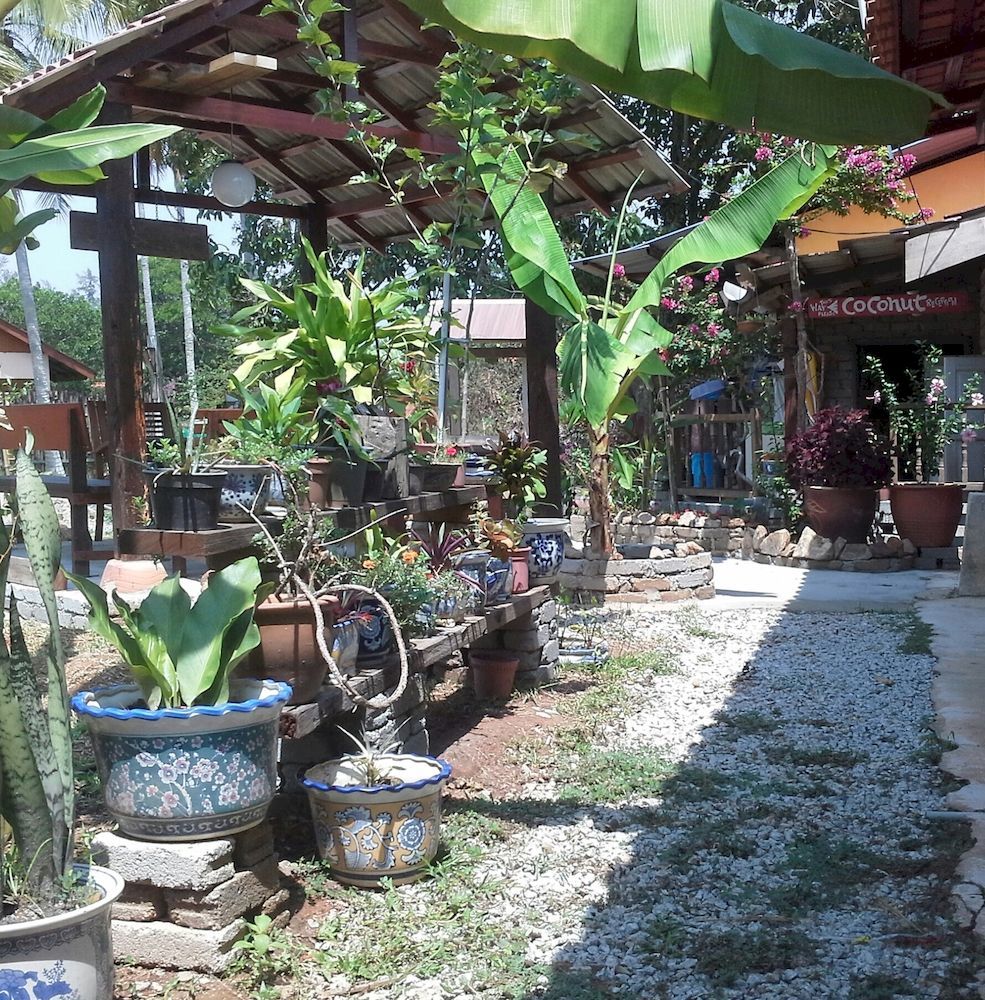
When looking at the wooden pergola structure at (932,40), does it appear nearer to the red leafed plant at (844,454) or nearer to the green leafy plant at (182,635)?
the green leafy plant at (182,635)

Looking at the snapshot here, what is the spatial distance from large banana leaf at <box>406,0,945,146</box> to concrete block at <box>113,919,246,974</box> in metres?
2.47

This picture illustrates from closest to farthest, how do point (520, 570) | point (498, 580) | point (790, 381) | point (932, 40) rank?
point (932, 40) < point (498, 580) < point (520, 570) < point (790, 381)

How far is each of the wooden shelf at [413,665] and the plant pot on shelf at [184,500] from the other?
74 cm

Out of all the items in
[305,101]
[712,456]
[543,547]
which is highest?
[305,101]

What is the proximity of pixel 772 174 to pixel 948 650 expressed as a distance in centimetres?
352

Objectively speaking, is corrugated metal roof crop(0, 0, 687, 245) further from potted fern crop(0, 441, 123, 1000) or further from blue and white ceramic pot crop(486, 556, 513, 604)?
potted fern crop(0, 441, 123, 1000)

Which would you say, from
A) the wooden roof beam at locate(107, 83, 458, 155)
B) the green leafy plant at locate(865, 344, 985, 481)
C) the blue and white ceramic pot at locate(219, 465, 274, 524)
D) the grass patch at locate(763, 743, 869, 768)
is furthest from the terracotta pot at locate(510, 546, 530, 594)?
the green leafy plant at locate(865, 344, 985, 481)

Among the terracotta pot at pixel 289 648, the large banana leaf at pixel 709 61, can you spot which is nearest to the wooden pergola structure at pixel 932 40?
the large banana leaf at pixel 709 61

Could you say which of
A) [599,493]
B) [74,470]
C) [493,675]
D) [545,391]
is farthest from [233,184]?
[599,493]

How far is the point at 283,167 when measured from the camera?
8.38 meters

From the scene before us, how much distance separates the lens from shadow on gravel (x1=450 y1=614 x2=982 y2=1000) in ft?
10.8

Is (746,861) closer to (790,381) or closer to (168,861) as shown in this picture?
(168,861)

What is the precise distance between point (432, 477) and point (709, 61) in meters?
3.42

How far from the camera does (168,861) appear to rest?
10.8 ft
